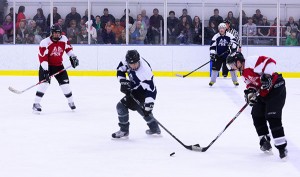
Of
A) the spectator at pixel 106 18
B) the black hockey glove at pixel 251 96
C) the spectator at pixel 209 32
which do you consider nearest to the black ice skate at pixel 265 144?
the black hockey glove at pixel 251 96

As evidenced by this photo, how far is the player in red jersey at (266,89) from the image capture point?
4414mm

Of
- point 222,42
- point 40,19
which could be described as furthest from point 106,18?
point 222,42

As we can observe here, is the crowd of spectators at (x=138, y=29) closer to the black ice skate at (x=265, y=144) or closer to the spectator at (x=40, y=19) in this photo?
the spectator at (x=40, y=19)

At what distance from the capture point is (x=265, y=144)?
4.68 meters

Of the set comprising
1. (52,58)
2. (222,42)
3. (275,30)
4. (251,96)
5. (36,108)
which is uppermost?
(275,30)

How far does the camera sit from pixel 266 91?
4508 millimetres

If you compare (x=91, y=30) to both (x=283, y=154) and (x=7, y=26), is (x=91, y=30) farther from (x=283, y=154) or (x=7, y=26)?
(x=283, y=154)

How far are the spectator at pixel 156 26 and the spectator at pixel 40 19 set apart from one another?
1.87m

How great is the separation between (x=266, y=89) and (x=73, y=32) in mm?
7930

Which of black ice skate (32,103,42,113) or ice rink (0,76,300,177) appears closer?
ice rink (0,76,300,177)

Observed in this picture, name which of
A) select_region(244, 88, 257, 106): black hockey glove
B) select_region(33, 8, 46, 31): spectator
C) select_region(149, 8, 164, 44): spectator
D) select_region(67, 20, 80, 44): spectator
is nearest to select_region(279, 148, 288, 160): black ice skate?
select_region(244, 88, 257, 106): black hockey glove

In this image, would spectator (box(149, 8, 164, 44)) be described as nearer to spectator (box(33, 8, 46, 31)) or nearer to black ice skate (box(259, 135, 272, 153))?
spectator (box(33, 8, 46, 31))

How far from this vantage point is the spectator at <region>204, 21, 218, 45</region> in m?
12.0

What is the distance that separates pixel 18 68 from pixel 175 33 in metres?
2.77
